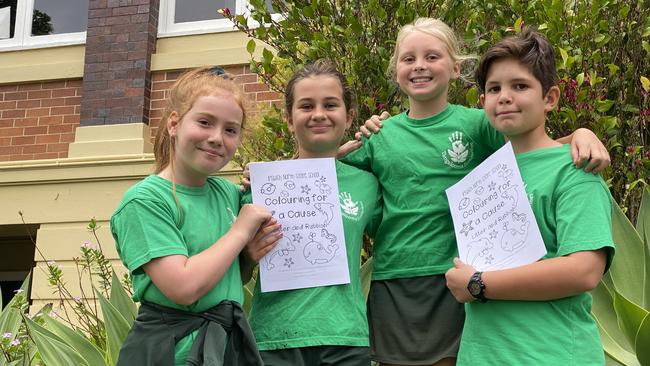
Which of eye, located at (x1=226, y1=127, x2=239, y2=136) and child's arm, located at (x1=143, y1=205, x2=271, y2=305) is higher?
eye, located at (x1=226, y1=127, x2=239, y2=136)

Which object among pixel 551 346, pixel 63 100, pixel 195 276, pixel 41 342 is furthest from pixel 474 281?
pixel 63 100

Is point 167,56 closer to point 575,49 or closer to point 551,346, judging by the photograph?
point 575,49

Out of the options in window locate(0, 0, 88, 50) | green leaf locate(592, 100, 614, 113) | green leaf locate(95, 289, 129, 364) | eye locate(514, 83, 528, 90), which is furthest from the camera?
window locate(0, 0, 88, 50)

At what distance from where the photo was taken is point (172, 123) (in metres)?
2.26

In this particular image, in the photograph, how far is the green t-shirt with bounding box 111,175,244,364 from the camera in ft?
6.55

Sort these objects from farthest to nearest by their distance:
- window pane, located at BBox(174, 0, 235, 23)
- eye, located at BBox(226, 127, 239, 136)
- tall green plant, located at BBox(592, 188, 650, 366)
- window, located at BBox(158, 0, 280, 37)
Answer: window pane, located at BBox(174, 0, 235, 23)
window, located at BBox(158, 0, 280, 37)
tall green plant, located at BBox(592, 188, 650, 366)
eye, located at BBox(226, 127, 239, 136)

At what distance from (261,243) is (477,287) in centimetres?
69

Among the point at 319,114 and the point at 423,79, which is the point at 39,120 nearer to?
the point at 319,114

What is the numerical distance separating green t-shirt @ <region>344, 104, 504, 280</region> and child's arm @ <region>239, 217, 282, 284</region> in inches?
14.3

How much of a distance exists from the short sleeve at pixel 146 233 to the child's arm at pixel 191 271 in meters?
0.03

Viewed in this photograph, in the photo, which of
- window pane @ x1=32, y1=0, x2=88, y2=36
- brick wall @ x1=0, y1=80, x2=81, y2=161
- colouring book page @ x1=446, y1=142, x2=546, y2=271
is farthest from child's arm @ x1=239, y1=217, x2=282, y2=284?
window pane @ x1=32, y1=0, x2=88, y2=36

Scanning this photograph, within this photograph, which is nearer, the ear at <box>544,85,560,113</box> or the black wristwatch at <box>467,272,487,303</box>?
the black wristwatch at <box>467,272,487,303</box>

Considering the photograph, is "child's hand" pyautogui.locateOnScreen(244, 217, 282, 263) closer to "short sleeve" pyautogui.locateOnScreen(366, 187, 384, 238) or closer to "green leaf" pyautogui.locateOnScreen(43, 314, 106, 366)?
"short sleeve" pyautogui.locateOnScreen(366, 187, 384, 238)

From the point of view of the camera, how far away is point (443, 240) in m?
2.32
